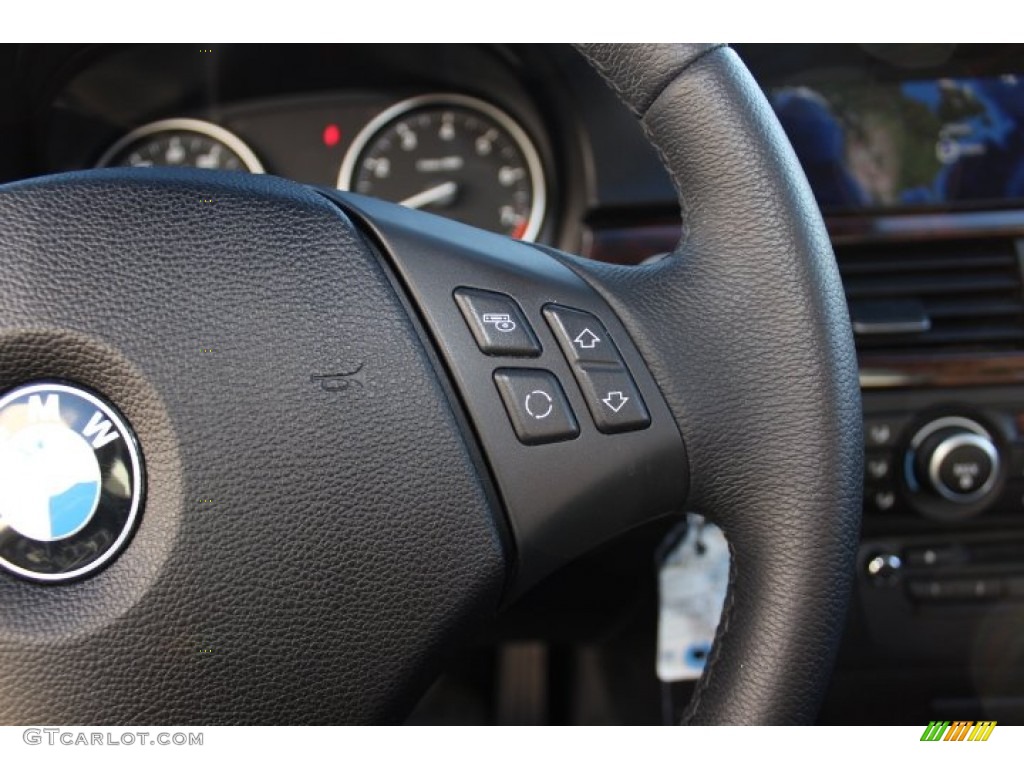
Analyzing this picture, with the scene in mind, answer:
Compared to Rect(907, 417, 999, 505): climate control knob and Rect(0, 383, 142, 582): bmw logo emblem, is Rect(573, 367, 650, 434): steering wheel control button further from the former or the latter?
Rect(907, 417, 999, 505): climate control knob

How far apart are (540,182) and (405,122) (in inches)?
8.2

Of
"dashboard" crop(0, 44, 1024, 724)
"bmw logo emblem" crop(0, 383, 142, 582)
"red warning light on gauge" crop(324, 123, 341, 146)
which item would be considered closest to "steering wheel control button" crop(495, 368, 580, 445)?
"bmw logo emblem" crop(0, 383, 142, 582)

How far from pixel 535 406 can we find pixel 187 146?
959mm

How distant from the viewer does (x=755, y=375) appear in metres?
0.74

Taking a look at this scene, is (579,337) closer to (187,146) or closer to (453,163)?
(453,163)

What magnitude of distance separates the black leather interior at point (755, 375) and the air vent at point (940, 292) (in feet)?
1.67

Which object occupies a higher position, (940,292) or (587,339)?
(940,292)

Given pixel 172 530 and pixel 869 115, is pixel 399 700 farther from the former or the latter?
pixel 869 115

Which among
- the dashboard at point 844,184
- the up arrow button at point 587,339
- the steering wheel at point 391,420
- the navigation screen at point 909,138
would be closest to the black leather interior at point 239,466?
the steering wheel at point 391,420

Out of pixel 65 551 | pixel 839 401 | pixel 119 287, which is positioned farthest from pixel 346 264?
pixel 839 401

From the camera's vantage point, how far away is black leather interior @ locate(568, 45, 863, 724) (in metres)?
0.73

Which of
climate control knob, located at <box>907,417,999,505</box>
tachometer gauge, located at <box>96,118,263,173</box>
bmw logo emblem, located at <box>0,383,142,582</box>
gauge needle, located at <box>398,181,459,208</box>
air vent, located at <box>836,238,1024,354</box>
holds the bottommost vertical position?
climate control knob, located at <box>907,417,999,505</box>

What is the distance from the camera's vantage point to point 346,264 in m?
0.71

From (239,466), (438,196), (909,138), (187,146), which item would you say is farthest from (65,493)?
(909,138)
